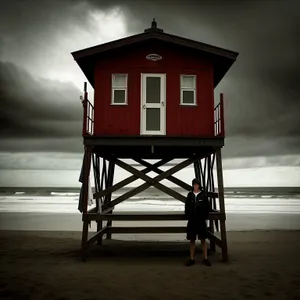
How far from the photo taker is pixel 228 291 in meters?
6.70

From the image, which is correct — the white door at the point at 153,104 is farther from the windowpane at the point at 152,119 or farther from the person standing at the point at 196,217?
the person standing at the point at 196,217

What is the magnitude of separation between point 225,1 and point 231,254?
62.4ft

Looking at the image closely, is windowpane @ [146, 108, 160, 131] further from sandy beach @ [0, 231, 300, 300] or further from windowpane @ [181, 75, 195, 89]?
sandy beach @ [0, 231, 300, 300]

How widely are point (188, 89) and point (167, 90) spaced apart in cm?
66

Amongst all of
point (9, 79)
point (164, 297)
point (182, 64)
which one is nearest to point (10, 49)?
point (9, 79)

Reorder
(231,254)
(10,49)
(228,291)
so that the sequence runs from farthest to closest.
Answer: (10,49) < (231,254) < (228,291)

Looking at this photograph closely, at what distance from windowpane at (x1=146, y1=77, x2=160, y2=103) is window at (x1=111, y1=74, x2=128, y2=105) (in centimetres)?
69

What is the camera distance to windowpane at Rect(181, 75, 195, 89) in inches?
408

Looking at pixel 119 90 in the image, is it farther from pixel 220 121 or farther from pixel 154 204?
pixel 154 204

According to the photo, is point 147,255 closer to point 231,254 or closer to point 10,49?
point 231,254

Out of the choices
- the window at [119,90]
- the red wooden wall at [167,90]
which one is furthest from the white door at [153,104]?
the window at [119,90]

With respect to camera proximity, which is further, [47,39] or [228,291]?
[47,39]

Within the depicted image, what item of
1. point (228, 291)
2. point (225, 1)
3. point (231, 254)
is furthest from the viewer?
point (225, 1)

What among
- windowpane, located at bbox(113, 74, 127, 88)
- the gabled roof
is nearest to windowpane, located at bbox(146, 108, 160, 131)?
windowpane, located at bbox(113, 74, 127, 88)
